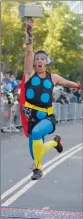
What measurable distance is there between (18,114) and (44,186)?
1101cm

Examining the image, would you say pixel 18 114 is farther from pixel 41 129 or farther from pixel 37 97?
pixel 37 97

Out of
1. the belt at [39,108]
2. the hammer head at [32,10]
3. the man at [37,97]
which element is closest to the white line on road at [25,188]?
the man at [37,97]

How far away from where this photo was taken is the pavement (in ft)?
29.2

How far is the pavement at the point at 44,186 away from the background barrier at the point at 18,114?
357 centimetres

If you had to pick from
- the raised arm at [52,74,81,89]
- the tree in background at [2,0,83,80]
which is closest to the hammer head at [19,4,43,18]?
the raised arm at [52,74,81,89]

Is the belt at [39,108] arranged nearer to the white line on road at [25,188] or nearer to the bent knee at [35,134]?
the bent knee at [35,134]

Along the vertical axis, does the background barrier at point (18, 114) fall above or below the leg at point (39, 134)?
below

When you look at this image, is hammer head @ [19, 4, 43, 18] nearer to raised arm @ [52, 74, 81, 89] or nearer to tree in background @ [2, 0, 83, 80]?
raised arm @ [52, 74, 81, 89]

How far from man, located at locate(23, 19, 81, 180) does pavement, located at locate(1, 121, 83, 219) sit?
4.67ft

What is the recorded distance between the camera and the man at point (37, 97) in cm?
691

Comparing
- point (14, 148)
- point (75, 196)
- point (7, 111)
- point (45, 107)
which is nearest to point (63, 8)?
point (7, 111)

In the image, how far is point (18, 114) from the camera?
22.7 m

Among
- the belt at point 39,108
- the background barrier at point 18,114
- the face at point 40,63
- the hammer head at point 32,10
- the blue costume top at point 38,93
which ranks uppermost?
the hammer head at point 32,10

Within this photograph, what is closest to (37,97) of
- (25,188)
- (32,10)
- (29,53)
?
(29,53)
